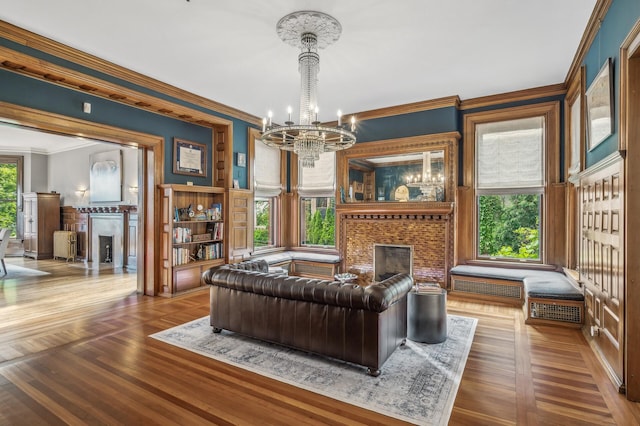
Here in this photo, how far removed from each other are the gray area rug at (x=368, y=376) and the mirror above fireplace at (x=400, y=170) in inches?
112

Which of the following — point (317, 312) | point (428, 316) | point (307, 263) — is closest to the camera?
point (317, 312)

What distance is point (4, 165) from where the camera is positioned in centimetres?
996

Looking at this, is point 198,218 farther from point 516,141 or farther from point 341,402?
point 516,141

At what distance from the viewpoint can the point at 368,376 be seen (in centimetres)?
281

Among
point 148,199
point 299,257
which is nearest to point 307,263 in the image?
point 299,257

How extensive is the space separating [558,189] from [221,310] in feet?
17.1

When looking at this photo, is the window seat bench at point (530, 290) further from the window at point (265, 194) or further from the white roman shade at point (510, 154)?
the window at point (265, 194)

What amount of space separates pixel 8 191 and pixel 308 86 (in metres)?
11.2

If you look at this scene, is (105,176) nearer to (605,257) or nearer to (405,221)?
(405,221)

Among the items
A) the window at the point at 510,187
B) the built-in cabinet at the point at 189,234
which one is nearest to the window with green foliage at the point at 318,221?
the built-in cabinet at the point at 189,234

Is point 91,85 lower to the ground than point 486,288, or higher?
higher

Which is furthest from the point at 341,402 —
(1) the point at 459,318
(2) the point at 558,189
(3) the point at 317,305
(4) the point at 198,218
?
(2) the point at 558,189

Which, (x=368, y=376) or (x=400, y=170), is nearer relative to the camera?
(x=368, y=376)

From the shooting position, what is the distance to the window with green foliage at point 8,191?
9961 millimetres
